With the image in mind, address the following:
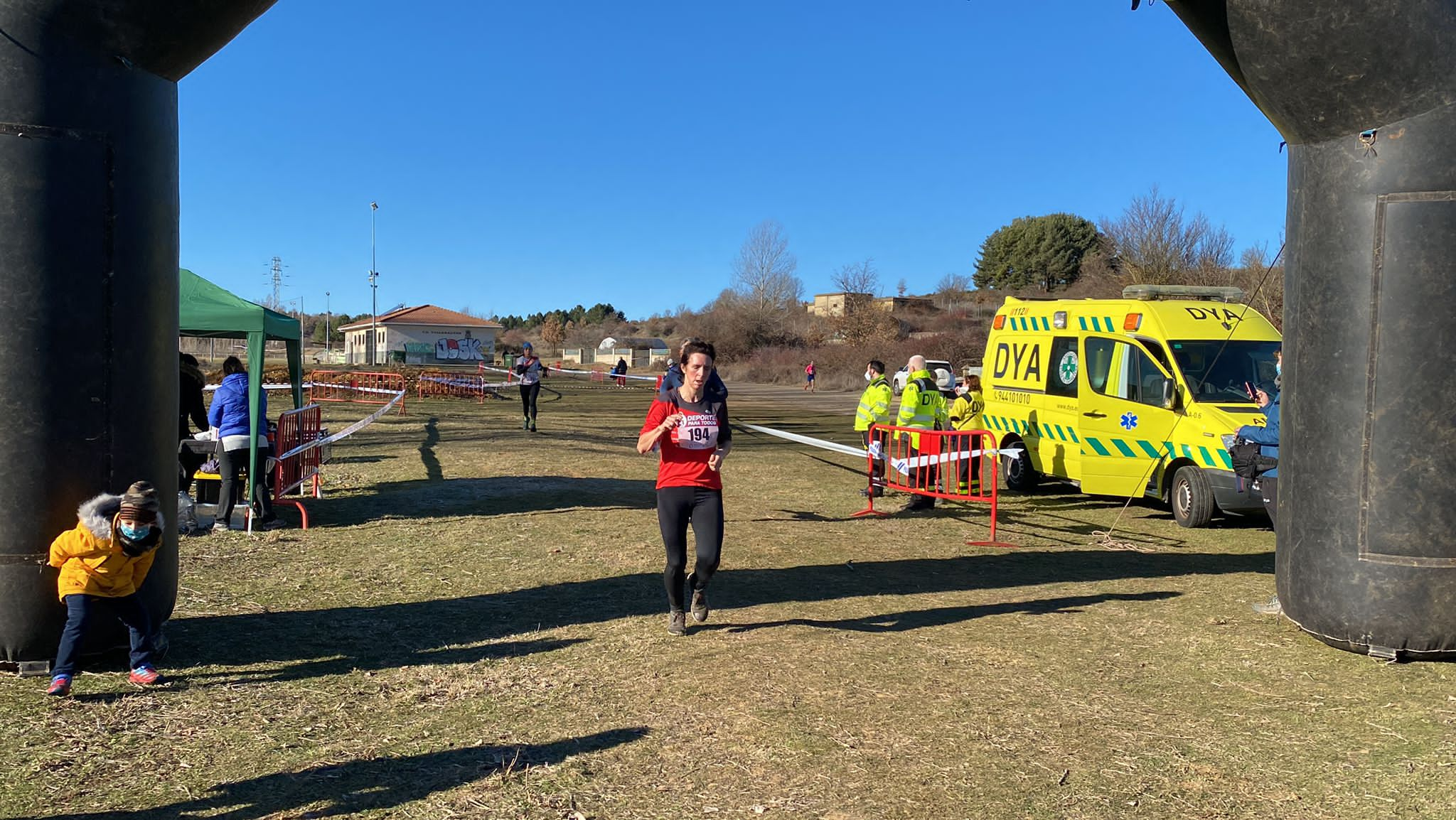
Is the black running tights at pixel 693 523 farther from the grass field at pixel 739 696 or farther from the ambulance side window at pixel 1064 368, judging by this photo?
the ambulance side window at pixel 1064 368

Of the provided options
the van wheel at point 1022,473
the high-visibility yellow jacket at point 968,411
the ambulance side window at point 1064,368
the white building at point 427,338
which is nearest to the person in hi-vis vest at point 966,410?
the high-visibility yellow jacket at point 968,411

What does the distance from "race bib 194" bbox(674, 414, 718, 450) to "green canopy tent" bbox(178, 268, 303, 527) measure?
557 cm

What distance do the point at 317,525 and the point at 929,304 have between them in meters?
79.2

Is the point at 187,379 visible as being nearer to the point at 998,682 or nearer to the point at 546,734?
the point at 546,734

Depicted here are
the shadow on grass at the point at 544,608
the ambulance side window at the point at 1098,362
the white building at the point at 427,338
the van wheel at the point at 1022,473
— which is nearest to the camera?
the shadow on grass at the point at 544,608

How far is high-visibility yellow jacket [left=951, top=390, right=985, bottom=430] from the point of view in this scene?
1379cm

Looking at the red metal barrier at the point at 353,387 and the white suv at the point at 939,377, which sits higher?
the white suv at the point at 939,377

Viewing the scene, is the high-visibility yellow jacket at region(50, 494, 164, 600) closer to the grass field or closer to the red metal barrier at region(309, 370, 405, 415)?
the grass field

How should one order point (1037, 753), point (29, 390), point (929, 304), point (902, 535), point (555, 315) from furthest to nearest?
point (555, 315), point (929, 304), point (902, 535), point (29, 390), point (1037, 753)

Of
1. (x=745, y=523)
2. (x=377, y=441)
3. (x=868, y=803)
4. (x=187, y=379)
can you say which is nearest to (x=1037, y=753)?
(x=868, y=803)

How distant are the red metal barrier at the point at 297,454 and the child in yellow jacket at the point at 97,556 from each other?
16.3 feet

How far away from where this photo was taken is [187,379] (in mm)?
11078

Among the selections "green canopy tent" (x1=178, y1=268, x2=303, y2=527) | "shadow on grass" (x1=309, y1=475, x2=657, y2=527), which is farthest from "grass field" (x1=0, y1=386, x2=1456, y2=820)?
"shadow on grass" (x1=309, y1=475, x2=657, y2=527)

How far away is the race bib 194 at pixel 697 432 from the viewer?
6137 millimetres
